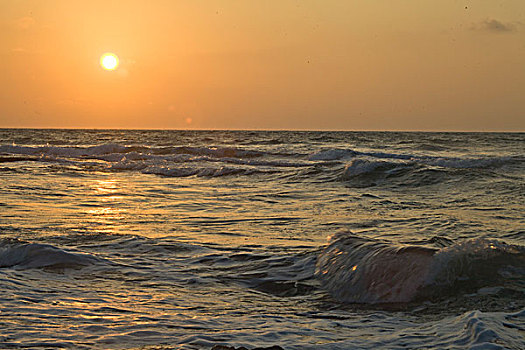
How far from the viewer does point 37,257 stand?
5.75m

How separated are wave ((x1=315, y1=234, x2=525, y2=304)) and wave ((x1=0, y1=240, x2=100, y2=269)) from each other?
2.43 metres

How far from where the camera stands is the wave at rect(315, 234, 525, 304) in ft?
15.6

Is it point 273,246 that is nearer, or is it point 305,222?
Result: point 273,246

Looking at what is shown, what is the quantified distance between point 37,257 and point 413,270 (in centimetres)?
374

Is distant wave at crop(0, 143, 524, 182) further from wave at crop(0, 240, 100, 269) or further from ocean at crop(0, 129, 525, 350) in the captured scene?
wave at crop(0, 240, 100, 269)

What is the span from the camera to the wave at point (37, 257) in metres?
5.57

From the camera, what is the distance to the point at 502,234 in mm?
7219

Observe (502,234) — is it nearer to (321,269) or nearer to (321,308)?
(321,269)

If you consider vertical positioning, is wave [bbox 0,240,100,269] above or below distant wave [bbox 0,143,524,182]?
below

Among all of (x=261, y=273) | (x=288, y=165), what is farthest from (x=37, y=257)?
(x=288, y=165)

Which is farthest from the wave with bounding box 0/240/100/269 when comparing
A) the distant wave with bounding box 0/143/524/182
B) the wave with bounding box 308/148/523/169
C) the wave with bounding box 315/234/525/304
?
the wave with bounding box 308/148/523/169

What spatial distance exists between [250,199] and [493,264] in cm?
685

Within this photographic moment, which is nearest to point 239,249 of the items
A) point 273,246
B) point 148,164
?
point 273,246

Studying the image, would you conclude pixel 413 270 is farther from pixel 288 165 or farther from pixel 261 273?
pixel 288 165
